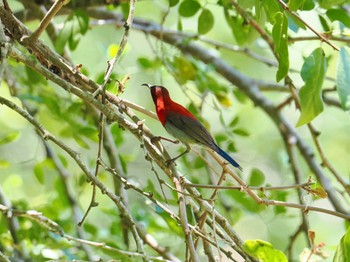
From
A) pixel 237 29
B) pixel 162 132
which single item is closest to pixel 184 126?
pixel 237 29

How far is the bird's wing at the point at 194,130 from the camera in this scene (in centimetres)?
339

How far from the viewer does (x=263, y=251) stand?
8.59 feet

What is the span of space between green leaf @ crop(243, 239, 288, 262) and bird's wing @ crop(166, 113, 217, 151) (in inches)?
33.4

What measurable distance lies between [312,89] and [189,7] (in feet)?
5.29

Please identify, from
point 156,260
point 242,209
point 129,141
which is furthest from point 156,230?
point 129,141

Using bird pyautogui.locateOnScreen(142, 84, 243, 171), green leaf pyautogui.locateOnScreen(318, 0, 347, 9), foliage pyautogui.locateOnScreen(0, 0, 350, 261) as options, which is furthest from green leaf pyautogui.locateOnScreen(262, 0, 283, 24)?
bird pyautogui.locateOnScreen(142, 84, 243, 171)

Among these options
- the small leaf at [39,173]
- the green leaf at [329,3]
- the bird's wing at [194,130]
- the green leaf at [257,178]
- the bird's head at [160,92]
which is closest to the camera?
the green leaf at [329,3]

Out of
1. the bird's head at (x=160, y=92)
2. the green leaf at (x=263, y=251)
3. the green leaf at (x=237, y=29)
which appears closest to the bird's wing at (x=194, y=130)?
the bird's head at (x=160, y=92)

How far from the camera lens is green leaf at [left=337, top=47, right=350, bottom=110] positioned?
2.31m

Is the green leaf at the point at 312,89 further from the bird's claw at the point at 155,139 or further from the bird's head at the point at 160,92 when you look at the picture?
the bird's head at the point at 160,92

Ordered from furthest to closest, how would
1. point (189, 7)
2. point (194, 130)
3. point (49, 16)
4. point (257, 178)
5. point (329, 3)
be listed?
point (257, 178), point (189, 7), point (194, 130), point (329, 3), point (49, 16)

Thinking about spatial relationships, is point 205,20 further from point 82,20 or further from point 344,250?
point 344,250

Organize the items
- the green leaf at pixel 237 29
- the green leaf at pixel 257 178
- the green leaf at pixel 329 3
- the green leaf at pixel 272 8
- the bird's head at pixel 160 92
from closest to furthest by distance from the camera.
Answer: the green leaf at pixel 272 8, the green leaf at pixel 329 3, the bird's head at pixel 160 92, the green leaf at pixel 237 29, the green leaf at pixel 257 178

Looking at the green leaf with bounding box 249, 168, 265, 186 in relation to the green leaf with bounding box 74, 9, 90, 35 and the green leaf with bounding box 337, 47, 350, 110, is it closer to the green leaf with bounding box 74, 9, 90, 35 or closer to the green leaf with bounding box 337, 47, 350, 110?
the green leaf with bounding box 74, 9, 90, 35
